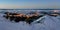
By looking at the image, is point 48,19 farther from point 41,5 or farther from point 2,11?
point 2,11

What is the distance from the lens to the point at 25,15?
82cm

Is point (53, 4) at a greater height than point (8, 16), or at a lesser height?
greater

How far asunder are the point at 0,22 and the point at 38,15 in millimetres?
333

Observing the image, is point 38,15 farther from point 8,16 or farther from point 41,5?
point 8,16

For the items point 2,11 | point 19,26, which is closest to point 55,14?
point 19,26

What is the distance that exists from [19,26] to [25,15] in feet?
0.35

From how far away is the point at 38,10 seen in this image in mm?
819

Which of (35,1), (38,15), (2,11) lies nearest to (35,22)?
(38,15)

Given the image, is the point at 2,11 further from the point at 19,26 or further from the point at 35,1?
the point at 35,1

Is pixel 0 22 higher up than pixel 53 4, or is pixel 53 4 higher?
pixel 53 4

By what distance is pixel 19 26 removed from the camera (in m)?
0.82

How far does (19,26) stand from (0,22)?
0.55 feet

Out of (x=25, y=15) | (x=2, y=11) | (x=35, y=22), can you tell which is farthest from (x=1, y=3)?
(x=35, y=22)

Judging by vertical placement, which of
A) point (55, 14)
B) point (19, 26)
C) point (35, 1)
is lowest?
point (19, 26)
